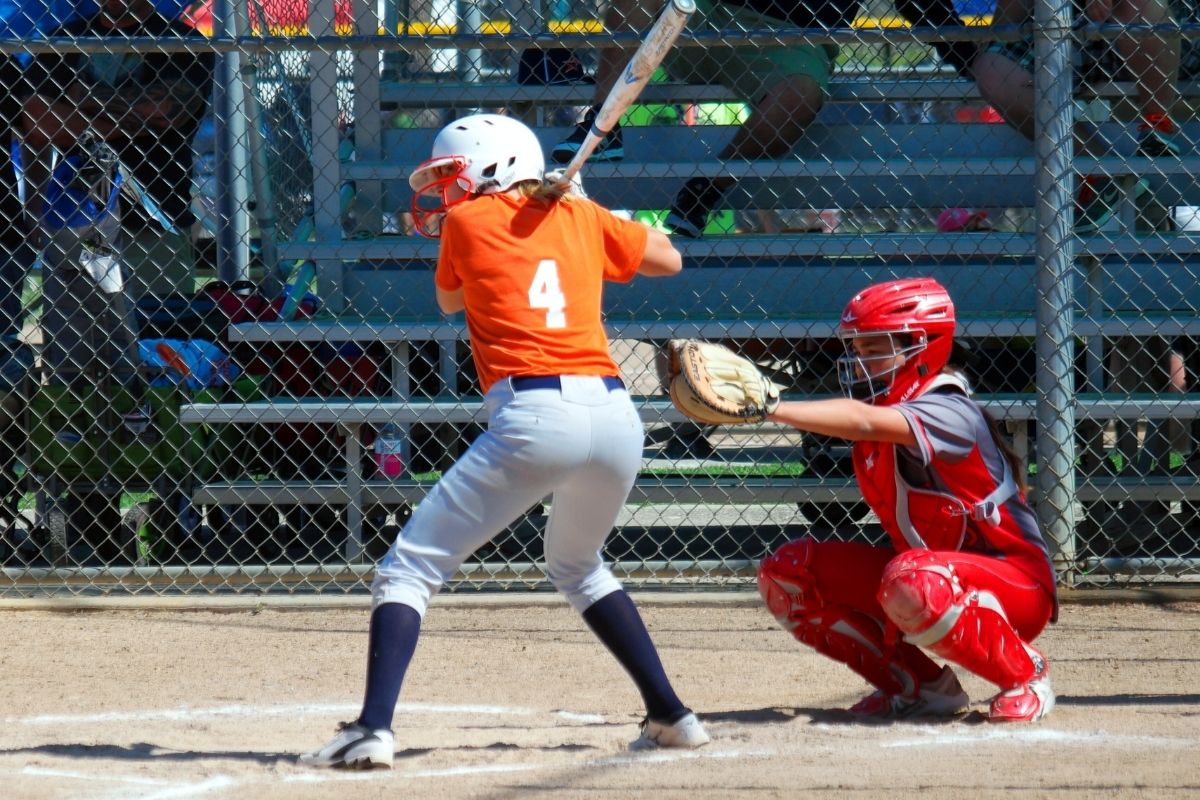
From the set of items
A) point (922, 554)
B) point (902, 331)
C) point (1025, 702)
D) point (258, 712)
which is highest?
point (902, 331)

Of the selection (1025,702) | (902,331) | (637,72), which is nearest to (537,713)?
(1025,702)

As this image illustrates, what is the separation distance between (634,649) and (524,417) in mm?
606

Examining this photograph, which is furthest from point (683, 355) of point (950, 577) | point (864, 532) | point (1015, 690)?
point (864, 532)

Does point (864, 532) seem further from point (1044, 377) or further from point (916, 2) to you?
point (916, 2)

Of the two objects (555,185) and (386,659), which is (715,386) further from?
(386,659)

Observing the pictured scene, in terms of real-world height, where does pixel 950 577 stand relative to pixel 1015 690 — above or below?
above

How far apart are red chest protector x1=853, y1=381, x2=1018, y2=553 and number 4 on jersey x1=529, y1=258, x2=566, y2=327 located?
896 millimetres

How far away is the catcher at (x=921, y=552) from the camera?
319 centimetres

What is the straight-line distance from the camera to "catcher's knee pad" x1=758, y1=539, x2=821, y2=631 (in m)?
3.47

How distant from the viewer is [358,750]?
115 inches

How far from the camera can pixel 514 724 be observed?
3.64 meters

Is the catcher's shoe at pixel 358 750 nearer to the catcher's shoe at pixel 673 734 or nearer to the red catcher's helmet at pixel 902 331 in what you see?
the catcher's shoe at pixel 673 734

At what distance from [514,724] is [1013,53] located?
13.1ft

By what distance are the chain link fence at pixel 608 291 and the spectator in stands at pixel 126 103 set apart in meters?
0.02
